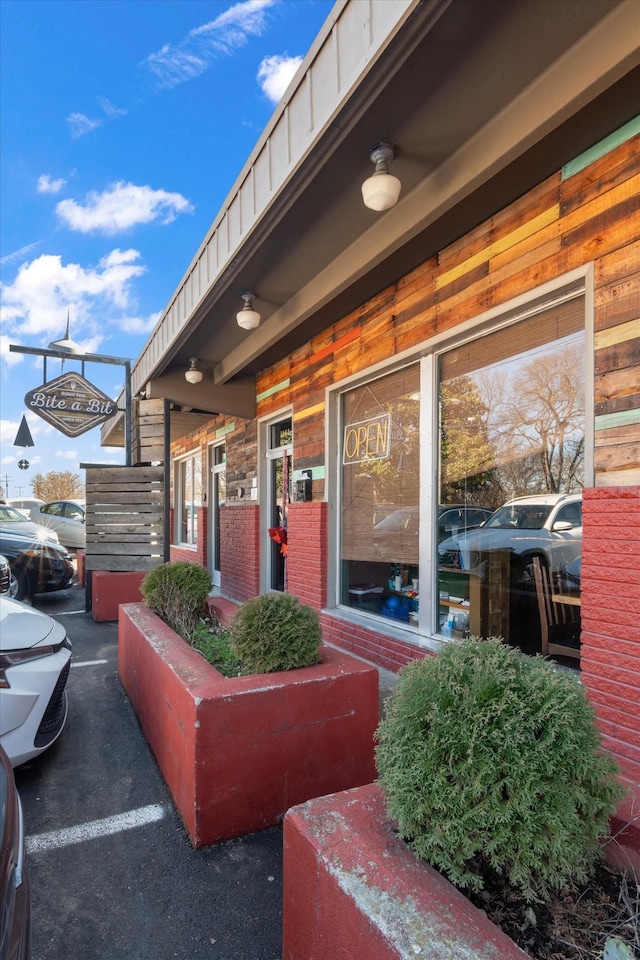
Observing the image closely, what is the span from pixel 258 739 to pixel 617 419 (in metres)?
2.33

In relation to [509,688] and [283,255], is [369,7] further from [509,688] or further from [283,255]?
[509,688]

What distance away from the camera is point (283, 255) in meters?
4.13

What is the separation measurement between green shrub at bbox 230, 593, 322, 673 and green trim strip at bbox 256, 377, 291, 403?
3.59 metres

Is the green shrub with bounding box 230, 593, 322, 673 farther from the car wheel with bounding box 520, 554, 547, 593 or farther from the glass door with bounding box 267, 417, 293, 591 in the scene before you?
the glass door with bounding box 267, 417, 293, 591

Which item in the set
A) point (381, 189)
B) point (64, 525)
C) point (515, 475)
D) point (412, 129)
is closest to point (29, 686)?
point (515, 475)

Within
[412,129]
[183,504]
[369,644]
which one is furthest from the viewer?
[183,504]

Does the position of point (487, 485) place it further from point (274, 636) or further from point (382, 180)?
point (382, 180)

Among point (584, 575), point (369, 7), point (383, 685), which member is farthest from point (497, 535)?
point (369, 7)

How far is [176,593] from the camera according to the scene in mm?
4758

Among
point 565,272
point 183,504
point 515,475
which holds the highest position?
point 565,272

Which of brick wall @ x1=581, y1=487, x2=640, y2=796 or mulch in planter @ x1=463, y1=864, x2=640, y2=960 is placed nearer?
mulch in planter @ x1=463, y1=864, x2=640, y2=960

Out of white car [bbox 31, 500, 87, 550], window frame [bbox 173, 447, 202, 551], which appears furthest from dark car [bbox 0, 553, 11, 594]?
white car [bbox 31, 500, 87, 550]

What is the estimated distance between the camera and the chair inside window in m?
3.19

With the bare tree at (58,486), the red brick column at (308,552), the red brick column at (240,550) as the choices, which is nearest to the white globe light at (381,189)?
the red brick column at (308,552)
